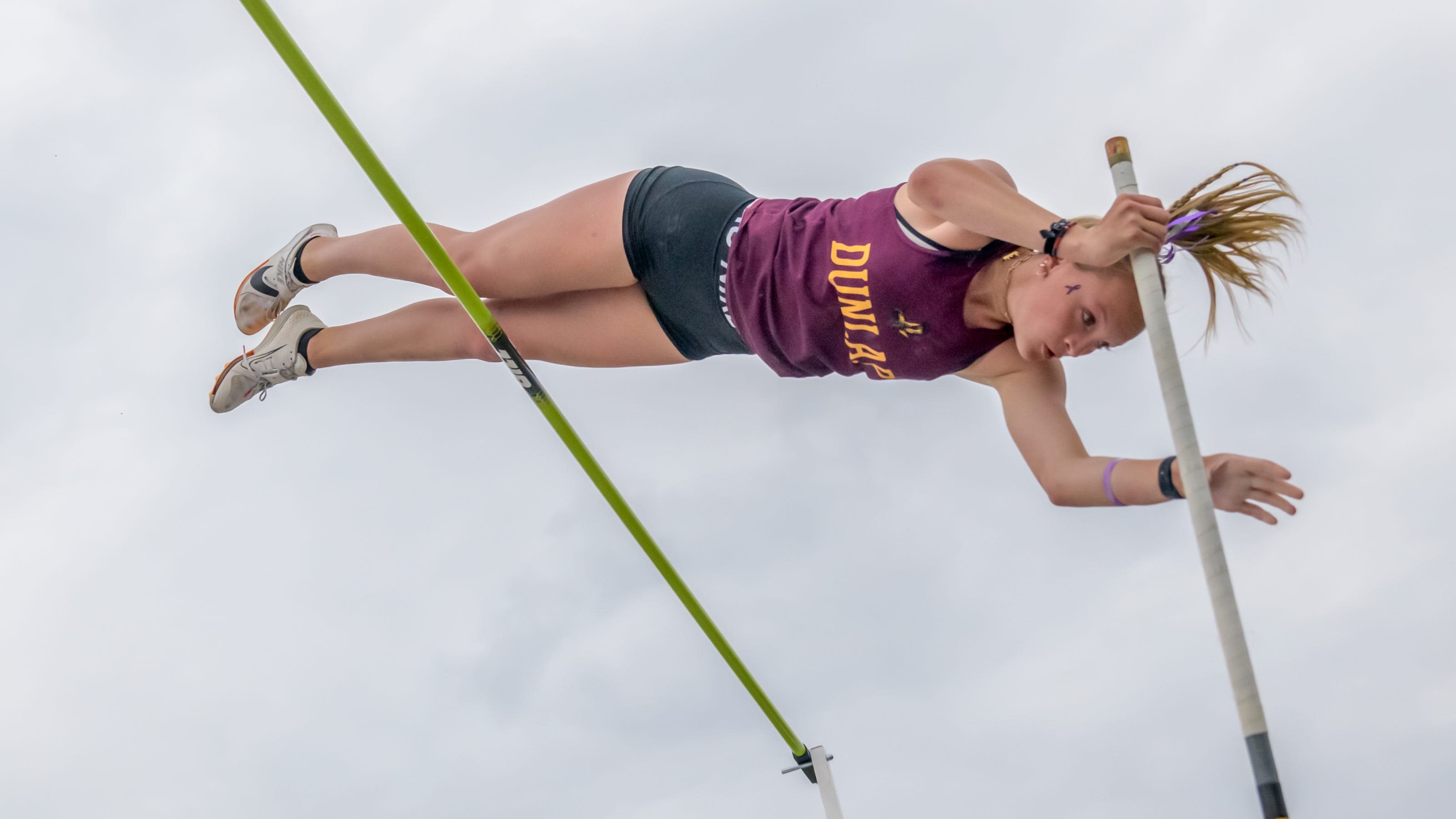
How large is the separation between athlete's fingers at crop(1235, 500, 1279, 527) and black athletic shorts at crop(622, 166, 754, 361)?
3.57ft

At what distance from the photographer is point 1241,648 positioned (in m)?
1.56

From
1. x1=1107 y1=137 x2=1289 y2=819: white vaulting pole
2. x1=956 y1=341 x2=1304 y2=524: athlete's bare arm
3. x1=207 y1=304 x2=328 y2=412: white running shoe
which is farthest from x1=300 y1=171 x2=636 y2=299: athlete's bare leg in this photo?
x1=1107 y1=137 x2=1289 y2=819: white vaulting pole

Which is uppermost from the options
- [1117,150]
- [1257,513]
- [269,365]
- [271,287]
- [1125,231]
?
[271,287]

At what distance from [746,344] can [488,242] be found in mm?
616

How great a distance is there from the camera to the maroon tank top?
2172mm

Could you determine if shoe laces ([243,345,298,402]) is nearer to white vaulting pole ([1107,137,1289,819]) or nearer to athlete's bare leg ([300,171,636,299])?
athlete's bare leg ([300,171,636,299])

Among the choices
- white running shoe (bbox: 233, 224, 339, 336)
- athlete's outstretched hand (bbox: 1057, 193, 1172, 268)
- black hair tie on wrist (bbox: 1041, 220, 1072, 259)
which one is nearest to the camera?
athlete's outstretched hand (bbox: 1057, 193, 1172, 268)

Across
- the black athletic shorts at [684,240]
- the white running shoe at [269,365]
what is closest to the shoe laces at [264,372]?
the white running shoe at [269,365]

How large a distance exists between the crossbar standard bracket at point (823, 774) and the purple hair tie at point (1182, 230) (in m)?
1.54

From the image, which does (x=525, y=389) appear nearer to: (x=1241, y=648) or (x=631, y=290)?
(x=631, y=290)

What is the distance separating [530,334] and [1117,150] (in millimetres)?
1398

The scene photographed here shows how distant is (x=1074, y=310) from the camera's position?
6.54 feet

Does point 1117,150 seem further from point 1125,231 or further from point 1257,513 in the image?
point 1257,513

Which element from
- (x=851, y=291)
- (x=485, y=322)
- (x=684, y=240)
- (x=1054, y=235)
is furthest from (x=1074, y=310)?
(x=485, y=322)
